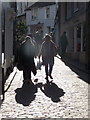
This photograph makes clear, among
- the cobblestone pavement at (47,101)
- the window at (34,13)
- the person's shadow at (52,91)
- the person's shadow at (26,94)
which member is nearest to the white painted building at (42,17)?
the window at (34,13)

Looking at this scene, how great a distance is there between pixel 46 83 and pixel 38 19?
4122 cm

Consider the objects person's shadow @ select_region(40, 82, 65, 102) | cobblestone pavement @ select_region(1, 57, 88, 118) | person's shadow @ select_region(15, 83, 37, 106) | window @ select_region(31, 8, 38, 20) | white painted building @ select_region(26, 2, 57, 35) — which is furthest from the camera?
window @ select_region(31, 8, 38, 20)

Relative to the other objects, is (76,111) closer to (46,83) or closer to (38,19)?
(46,83)

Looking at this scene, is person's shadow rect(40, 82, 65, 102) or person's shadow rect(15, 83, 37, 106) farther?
person's shadow rect(40, 82, 65, 102)

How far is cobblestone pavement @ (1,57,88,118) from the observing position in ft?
23.6

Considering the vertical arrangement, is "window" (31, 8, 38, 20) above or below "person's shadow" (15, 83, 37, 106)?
above

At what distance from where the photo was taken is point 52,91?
10.3 m

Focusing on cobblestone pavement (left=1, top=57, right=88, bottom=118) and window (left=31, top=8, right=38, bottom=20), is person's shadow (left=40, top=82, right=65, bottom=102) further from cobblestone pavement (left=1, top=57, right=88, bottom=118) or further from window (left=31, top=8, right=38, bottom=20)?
window (left=31, top=8, right=38, bottom=20)

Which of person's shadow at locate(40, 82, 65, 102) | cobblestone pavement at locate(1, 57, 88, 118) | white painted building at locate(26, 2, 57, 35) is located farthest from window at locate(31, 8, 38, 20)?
person's shadow at locate(40, 82, 65, 102)

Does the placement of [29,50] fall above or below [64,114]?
above

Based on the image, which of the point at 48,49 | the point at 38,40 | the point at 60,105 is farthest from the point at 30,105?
the point at 38,40

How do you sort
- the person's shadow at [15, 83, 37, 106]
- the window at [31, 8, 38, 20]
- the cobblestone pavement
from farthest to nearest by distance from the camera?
the window at [31, 8, 38, 20]
the person's shadow at [15, 83, 37, 106]
the cobblestone pavement

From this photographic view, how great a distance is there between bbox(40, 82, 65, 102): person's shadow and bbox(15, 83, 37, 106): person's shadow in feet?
1.14

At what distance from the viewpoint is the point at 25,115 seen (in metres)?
7.05
